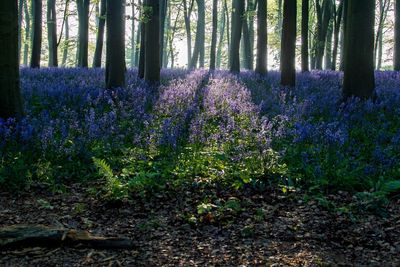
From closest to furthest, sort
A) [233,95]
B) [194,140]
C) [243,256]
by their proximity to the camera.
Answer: [243,256] < [194,140] < [233,95]

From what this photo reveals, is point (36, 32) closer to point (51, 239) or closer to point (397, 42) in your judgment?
point (51, 239)

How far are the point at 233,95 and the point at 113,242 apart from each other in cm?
819

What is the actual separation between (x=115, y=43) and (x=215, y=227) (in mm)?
8622

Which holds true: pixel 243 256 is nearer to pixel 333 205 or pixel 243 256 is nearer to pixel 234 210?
pixel 234 210

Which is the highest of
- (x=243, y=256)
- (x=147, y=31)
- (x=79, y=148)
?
(x=147, y=31)

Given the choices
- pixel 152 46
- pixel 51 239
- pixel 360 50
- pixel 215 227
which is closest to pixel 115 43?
pixel 152 46

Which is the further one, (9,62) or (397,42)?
(397,42)

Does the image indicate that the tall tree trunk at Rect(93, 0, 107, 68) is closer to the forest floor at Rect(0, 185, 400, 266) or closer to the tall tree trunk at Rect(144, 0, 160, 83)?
the tall tree trunk at Rect(144, 0, 160, 83)

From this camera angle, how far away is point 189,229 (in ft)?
16.6

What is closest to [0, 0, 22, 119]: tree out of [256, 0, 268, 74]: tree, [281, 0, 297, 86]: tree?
[281, 0, 297, 86]: tree

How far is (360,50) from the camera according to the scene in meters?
10.9

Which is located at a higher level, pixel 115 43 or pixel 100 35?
pixel 100 35

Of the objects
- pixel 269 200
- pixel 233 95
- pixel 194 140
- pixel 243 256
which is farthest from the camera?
pixel 233 95

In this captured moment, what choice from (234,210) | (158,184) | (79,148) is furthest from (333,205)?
(79,148)
